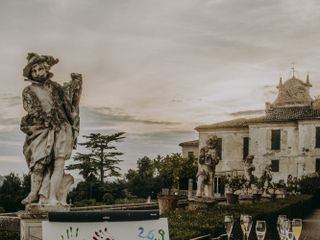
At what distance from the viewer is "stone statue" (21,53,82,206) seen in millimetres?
5773

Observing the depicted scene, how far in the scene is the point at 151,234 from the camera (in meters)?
3.53

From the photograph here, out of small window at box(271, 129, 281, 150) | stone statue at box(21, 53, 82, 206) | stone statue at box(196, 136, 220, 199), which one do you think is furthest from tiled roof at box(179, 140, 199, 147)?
stone statue at box(21, 53, 82, 206)

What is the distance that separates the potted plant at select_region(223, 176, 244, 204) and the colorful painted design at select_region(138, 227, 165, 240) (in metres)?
13.5

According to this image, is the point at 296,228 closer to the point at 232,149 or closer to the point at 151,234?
the point at 151,234

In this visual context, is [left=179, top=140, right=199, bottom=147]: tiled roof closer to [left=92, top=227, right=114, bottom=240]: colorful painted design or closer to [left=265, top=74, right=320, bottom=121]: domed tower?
[left=265, top=74, right=320, bottom=121]: domed tower

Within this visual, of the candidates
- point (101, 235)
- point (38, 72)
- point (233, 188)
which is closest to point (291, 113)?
point (233, 188)

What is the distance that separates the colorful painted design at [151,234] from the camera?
3492 mm

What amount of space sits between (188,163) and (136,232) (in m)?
40.3

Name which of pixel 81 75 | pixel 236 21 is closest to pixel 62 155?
pixel 81 75

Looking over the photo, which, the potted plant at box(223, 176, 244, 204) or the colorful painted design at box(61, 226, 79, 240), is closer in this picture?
the colorful painted design at box(61, 226, 79, 240)

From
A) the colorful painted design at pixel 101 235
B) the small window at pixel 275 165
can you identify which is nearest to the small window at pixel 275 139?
the small window at pixel 275 165

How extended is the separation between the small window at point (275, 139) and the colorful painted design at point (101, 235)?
131ft

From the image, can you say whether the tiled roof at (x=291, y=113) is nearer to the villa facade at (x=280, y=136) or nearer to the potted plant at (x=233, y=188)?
the villa facade at (x=280, y=136)

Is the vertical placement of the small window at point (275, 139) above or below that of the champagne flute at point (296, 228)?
above
